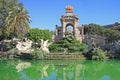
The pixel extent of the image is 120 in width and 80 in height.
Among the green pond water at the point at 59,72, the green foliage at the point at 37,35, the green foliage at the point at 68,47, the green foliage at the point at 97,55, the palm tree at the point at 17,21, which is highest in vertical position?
the palm tree at the point at 17,21

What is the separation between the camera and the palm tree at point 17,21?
4912 cm

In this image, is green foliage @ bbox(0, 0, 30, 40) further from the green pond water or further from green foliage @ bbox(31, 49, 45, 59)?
the green pond water

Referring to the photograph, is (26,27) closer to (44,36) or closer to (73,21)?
(44,36)

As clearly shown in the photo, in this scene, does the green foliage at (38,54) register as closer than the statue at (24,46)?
Yes

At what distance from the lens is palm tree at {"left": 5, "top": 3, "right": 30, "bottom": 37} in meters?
49.1

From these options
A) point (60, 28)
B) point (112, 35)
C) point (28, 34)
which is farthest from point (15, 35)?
point (112, 35)

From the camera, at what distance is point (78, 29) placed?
60.4m

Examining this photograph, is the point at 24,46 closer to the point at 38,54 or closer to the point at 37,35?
the point at 37,35

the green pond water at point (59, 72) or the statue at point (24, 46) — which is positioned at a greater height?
the statue at point (24, 46)

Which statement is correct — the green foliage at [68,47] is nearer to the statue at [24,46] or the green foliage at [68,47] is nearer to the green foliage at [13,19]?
the statue at [24,46]

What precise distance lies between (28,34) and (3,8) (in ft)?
19.9

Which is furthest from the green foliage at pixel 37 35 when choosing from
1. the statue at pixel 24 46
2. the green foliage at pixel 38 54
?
the green foliage at pixel 38 54

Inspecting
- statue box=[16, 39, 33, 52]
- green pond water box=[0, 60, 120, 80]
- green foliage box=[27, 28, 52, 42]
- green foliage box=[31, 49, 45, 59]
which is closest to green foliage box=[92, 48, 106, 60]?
green foliage box=[31, 49, 45, 59]

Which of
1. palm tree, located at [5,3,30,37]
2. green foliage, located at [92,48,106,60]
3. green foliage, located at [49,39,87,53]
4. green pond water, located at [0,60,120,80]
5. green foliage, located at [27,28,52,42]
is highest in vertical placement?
palm tree, located at [5,3,30,37]
